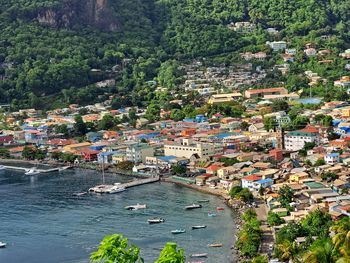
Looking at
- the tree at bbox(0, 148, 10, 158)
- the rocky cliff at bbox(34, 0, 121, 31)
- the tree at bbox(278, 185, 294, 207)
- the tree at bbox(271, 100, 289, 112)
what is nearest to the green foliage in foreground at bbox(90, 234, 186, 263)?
the tree at bbox(278, 185, 294, 207)

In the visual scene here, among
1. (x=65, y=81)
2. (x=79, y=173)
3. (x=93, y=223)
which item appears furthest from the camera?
(x=65, y=81)

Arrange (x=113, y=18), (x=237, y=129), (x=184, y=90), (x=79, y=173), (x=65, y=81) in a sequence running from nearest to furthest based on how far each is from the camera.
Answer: (x=79, y=173), (x=237, y=129), (x=184, y=90), (x=65, y=81), (x=113, y=18)

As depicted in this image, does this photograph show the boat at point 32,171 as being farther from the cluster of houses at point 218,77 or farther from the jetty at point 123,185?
the cluster of houses at point 218,77

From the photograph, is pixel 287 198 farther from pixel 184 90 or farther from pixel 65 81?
pixel 65 81

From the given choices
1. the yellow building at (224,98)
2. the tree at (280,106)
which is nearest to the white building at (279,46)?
the yellow building at (224,98)

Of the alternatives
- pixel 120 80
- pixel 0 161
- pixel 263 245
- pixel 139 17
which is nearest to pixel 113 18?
pixel 139 17

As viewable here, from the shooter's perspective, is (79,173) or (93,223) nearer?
(93,223)

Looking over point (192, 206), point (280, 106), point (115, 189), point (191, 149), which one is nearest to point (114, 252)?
point (192, 206)
